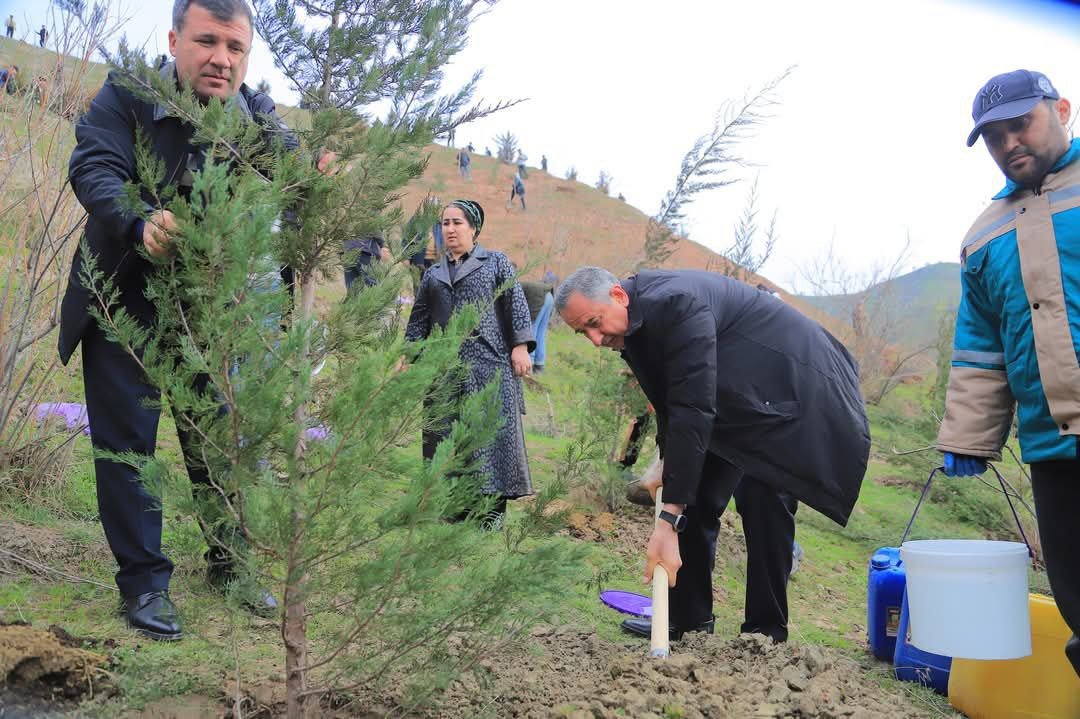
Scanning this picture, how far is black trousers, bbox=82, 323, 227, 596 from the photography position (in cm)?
266

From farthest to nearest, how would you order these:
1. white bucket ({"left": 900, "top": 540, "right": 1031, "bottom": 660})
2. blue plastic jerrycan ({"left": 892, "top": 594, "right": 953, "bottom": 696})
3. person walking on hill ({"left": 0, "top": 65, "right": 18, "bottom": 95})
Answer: person walking on hill ({"left": 0, "top": 65, "right": 18, "bottom": 95}) → blue plastic jerrycan ({"left": 892, "top": 594, "right": 953, "bottom": 696}) → white bucket ({"left": 900, "top": 540, "right": 1031, "bottom": 660})

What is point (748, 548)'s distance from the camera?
348 centimetres

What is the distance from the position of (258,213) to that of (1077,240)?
2.21 m

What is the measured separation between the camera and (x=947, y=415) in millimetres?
2818

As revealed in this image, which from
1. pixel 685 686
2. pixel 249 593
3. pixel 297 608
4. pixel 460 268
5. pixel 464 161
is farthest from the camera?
pixel 464 161

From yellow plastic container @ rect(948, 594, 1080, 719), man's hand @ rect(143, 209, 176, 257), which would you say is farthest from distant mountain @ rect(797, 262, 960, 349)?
man's hand @ rect(143, 209, 176, 257)

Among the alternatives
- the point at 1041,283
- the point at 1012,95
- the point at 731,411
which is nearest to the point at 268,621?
the point at 731,411

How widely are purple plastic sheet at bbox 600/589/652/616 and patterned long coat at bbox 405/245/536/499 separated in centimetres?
99

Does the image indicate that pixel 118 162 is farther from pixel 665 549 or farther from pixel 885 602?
pixel 885 602

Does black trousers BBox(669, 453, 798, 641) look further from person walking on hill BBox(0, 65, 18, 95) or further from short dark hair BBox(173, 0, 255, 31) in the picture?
person walking on hill BBox(0, 65, 18, 95)

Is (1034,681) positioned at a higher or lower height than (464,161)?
lower

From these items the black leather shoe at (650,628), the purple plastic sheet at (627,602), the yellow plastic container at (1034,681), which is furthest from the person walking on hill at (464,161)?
the yellow plastic container at (1034,681)

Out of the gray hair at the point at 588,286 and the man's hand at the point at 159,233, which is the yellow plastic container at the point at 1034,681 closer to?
the gray hair at the point at 588,286

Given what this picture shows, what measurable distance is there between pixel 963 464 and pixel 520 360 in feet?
9.19
